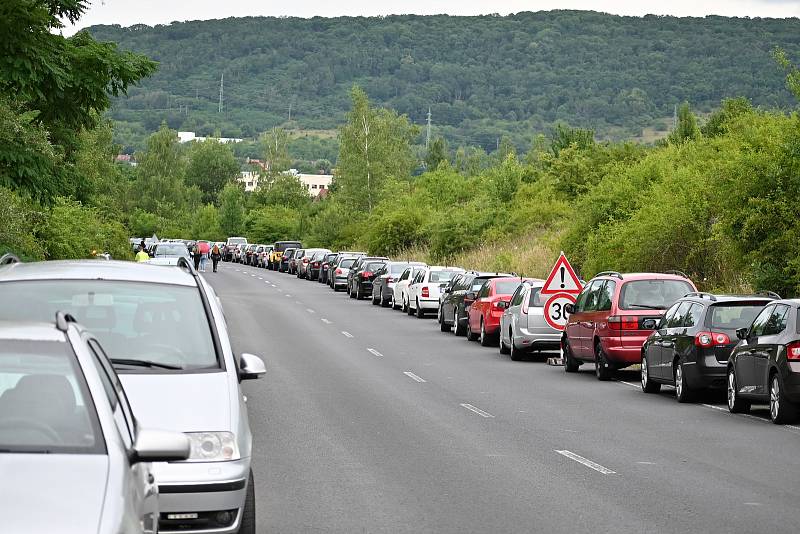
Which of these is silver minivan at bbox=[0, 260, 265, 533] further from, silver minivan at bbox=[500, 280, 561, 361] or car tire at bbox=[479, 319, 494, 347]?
car tire at bbox=[479, 319, 494, 347]

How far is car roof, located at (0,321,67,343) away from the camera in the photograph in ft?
19.6

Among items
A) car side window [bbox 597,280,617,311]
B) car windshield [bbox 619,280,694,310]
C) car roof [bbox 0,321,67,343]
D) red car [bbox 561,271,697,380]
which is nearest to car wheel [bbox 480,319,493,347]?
red car [bbox 561,271,697,380]

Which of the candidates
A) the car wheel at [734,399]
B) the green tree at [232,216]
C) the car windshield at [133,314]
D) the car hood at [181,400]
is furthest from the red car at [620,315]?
the green tree at [232,216]

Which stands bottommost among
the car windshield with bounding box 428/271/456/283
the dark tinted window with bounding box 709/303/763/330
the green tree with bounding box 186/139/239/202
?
the car windshield with bounding box 428/271/456/283

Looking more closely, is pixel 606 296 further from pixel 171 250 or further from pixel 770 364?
pixel 171 250

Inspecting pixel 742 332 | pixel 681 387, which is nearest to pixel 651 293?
pixel 681 387

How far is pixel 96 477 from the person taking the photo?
17.2ft

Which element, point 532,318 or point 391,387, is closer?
point 391,387

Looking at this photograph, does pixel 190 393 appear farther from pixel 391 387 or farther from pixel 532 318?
pixel 532 318

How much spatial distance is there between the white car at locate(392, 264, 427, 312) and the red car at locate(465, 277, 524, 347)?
1224 cm

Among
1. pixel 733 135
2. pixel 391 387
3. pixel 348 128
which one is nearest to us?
pixel 391 387

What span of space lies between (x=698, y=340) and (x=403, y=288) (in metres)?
26.8

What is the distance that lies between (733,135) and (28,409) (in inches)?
1349

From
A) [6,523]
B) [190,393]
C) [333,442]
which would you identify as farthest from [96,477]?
[333,442]
